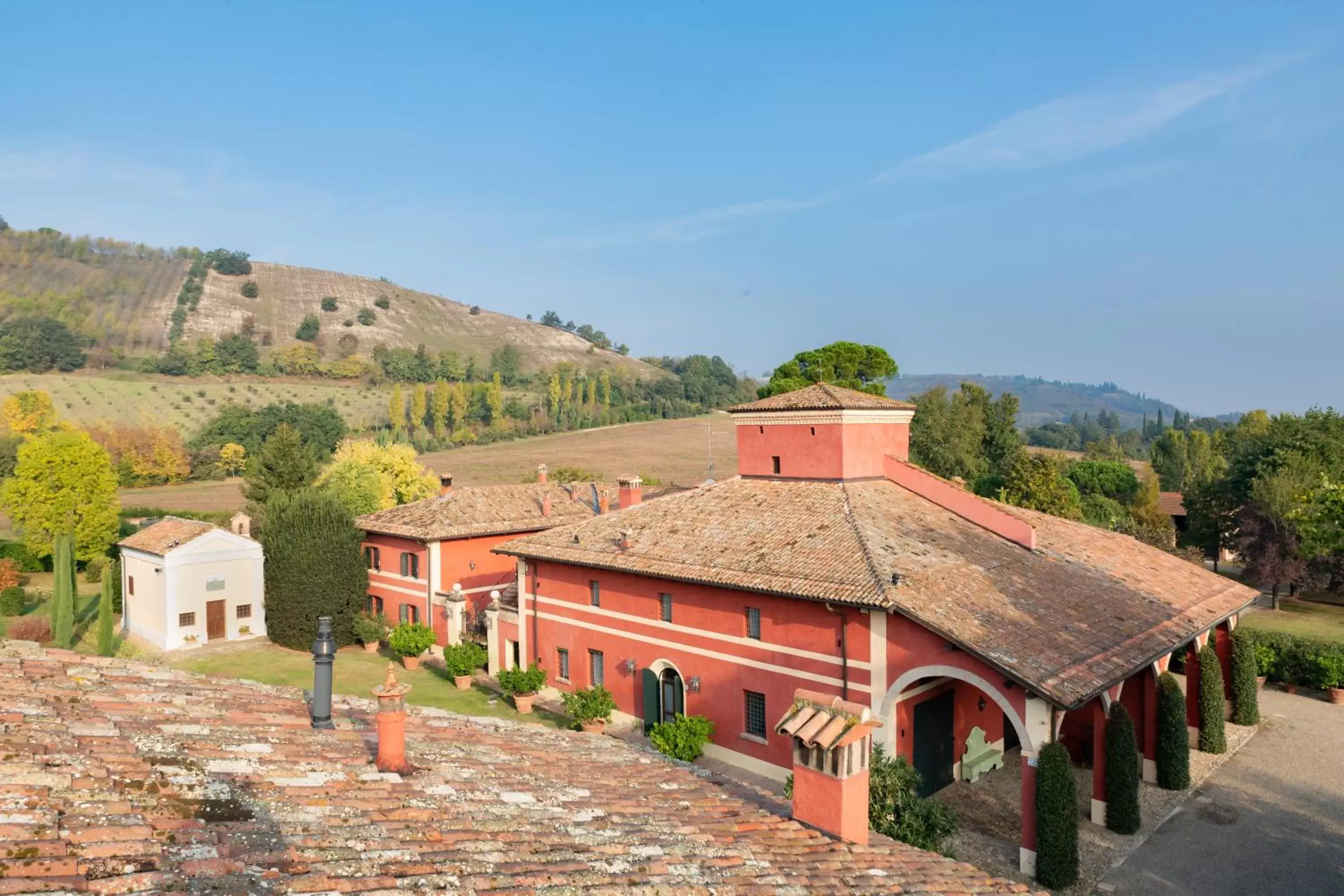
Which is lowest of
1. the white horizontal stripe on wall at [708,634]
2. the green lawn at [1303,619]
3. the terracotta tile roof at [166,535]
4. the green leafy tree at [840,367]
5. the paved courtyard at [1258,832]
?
the green lawn at [1303,619]

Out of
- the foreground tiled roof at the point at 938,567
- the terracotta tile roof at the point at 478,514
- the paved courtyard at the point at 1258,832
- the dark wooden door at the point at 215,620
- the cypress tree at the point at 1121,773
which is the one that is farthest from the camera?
the dark wooden door at the point at 215,620

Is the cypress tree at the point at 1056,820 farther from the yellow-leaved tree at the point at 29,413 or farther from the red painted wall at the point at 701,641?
the yellow-leaved tree at the point at 29,413

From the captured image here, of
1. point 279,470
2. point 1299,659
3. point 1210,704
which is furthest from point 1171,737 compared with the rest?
point 279,470

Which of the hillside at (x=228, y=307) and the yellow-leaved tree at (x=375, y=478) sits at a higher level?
the hillside at (x=228, y=307)

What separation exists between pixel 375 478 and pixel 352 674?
17984 millimetres

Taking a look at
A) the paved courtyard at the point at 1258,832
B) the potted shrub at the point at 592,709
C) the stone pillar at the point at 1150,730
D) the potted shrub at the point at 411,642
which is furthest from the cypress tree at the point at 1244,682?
the potted shrub at the point at 411,642

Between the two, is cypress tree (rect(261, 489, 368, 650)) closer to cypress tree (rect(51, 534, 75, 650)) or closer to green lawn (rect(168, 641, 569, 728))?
green lawn (rect(168, 641, 569, 728))

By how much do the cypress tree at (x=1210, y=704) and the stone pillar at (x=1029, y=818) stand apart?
9577 mm

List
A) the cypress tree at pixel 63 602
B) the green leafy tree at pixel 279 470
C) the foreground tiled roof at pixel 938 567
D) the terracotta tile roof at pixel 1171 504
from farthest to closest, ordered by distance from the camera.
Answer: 1. the terracotta tile roof at pixel 1171 504
2. the green leafy tree at pixel 279 470
3. the cypress tree at pixel 63 602
4. the foreground tiled roof at pixel 938 567

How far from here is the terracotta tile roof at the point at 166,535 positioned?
34.2 meters

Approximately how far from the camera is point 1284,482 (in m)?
42.3

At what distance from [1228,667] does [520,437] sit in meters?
88.6

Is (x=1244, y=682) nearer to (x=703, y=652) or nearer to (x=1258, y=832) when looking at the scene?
(x=1258, y=832)

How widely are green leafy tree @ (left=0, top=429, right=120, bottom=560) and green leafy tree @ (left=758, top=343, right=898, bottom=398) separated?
41540mm
